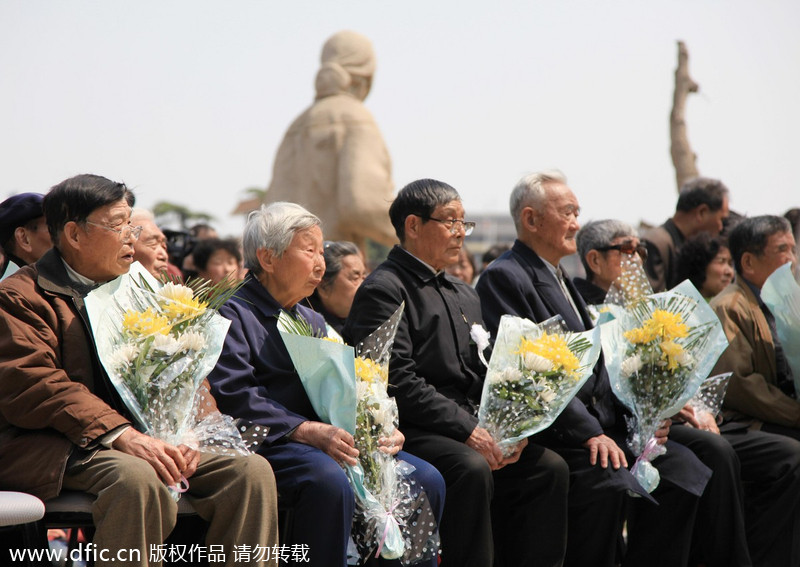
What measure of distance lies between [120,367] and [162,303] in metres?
0.32

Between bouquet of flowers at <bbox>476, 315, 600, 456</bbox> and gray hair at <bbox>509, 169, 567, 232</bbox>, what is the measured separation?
99 cm

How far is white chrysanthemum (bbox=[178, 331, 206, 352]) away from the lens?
145 inches

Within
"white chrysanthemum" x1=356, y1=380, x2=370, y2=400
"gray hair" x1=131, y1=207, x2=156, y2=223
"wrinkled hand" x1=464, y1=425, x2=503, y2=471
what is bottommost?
"wrinkled hand" x1=464, y1=425, x2=503, y2=471

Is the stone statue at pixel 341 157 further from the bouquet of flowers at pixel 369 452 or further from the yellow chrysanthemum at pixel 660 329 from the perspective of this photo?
the bouquet of flowers at pixel 369 452

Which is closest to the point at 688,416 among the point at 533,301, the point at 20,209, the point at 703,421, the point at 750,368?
the point at 703,421

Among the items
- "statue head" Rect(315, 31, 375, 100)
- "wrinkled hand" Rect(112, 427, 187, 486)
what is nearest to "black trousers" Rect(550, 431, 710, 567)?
"wrinkled hand" Rect(112, 427, 187, 486)

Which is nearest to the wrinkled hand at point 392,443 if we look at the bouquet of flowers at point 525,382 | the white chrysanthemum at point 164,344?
the bouquet of flowers at point 525,382

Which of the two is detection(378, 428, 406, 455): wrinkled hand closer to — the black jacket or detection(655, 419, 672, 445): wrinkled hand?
the black jacket

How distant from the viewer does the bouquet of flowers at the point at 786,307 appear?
18.2ft

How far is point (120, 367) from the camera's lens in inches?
143

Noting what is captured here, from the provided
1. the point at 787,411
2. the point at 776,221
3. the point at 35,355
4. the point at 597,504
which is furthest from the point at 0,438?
the point at 776,221

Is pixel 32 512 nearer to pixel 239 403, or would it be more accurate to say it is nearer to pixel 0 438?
pixel 0 438

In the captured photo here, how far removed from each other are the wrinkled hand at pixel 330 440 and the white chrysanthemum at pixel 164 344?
29.3 inches

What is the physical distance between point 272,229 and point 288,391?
2.59 feet
